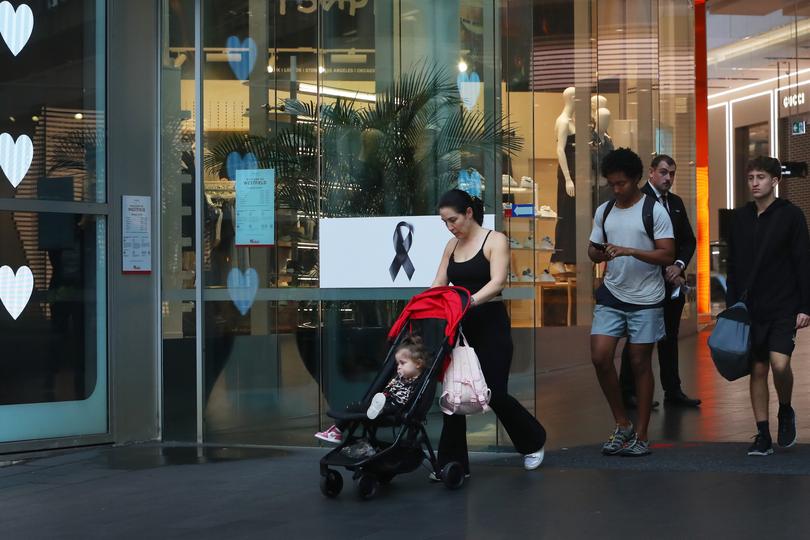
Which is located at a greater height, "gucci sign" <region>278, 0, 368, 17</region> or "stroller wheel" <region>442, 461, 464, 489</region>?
"gucci sign" <region>278, 0, 368, 17</region>

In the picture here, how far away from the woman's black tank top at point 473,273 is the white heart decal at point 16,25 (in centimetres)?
354

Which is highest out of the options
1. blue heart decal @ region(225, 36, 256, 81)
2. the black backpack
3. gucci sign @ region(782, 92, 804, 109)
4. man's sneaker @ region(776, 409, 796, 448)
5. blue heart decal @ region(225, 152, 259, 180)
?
gucci sign @ region(782, 92, 804, 109)

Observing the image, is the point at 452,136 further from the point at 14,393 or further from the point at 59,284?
the point at 14,393

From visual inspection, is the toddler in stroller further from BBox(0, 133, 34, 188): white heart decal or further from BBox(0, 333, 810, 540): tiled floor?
BBox(0, 133, 34, 188): white heart decal

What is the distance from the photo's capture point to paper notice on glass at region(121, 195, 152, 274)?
8.33 metres

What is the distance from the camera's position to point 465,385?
20.3ft

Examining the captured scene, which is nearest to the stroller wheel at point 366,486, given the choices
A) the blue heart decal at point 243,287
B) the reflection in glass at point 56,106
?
the blue heart decal at point 243,287

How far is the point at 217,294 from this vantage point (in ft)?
27.5

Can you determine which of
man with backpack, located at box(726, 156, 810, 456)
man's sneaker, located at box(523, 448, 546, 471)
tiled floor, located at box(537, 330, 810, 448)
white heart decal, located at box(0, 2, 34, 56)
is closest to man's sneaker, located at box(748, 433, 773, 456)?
man with backpack, located at box(726, 156, 810, 456)

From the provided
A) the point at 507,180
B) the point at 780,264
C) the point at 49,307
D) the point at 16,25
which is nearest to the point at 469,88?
the point at 507,180

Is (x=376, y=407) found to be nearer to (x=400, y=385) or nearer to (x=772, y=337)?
(x=400, y=385)

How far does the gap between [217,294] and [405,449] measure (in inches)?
105

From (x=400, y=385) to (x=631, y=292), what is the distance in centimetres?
166

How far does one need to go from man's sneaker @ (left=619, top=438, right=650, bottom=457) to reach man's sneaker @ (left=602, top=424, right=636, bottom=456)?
3 centimetres
